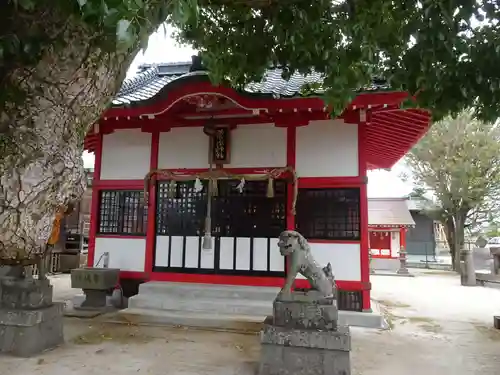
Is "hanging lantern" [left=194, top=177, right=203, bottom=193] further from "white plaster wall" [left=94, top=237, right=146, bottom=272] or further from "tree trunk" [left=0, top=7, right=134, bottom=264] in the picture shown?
"tree trunk" [left=0, top=7, right=134, bottom=264]

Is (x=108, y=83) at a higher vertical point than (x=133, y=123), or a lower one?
lower

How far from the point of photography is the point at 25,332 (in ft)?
16.7

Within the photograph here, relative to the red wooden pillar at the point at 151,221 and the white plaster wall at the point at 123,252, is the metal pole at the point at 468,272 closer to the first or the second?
the red wooden pillar at the point at 151,221

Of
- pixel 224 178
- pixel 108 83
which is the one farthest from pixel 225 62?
pixel 224 178

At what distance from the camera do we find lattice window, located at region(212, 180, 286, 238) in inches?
303

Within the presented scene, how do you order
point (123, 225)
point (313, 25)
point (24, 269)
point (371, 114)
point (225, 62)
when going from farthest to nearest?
1. point (123, 225)
2. point (371, 114)
3. point (24, 269)
4. point (225, 62)
5. point (313, 25)

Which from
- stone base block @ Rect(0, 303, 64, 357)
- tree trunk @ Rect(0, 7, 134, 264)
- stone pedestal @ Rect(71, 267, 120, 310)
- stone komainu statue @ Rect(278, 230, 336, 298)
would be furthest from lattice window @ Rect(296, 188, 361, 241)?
tree trunk @ Rect(0, 7, 134, 264)

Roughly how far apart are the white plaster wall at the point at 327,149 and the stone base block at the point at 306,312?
334 centimetres

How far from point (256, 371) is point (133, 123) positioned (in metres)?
5.85

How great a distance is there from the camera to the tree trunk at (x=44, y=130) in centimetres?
182

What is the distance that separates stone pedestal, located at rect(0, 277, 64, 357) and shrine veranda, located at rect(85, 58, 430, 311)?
2720 mm

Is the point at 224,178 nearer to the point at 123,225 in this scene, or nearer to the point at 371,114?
the point at 123,225

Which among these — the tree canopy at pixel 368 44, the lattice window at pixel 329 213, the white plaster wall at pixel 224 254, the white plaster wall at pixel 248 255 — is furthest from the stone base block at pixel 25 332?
the lattice window at pixel 329 213

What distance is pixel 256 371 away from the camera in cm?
460
